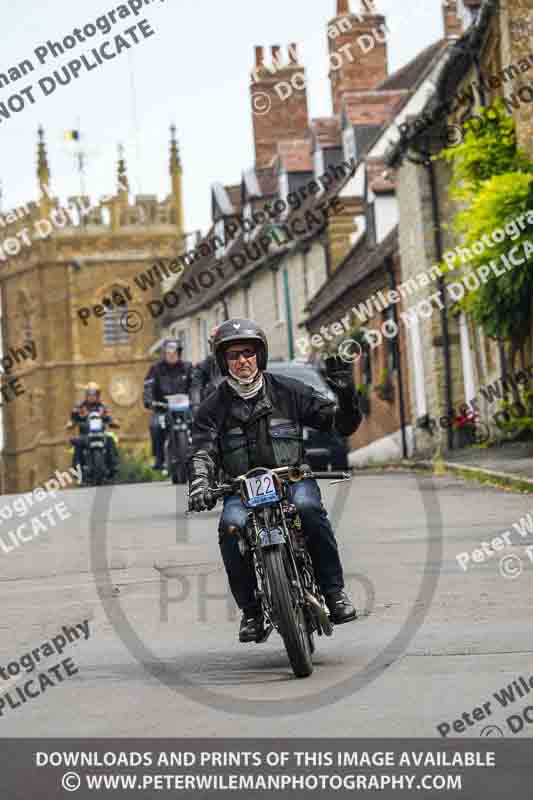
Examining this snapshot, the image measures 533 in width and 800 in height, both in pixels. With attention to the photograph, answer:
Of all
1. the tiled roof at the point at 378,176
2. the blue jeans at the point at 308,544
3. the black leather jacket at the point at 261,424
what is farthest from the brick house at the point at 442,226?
the blue jeans at the point at 308,544

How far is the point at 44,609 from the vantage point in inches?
418

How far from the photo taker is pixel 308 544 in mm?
7934

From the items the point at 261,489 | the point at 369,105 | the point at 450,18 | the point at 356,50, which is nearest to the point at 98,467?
the point at 450,18

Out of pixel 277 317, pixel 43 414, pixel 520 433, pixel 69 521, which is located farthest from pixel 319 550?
pixel 43 414

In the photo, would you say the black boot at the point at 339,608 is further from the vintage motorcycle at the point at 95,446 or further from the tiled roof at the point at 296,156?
the tiled roof at the point at 296,156

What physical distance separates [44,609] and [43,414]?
8226 cm

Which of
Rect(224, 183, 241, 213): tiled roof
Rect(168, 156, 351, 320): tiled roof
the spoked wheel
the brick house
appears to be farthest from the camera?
Rect(224, 183, 241, 213): tiled roof

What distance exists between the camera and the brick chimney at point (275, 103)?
56125mm

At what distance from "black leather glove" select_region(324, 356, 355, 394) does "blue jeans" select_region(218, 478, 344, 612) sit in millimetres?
468

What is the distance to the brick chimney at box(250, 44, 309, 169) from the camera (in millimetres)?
56125

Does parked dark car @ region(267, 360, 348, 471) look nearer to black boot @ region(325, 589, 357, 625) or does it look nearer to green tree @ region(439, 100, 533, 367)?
green tree @ region(439, 100, 533, 367)

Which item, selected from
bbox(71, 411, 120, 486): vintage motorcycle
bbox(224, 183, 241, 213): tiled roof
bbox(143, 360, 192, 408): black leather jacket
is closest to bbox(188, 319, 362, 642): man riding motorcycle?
bbox(143, 360, 192, 408): black leather jacket

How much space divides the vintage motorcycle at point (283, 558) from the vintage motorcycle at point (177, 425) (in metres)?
13.0

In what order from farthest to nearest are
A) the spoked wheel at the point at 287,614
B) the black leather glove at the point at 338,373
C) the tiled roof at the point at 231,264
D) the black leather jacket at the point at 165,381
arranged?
1. the tiled roof at the point at 231,264
2. the black leather jacket at the point at 165,381
3. the black leather glove at the point at 338,373
4. the spoked wheel at the point at 287,614
